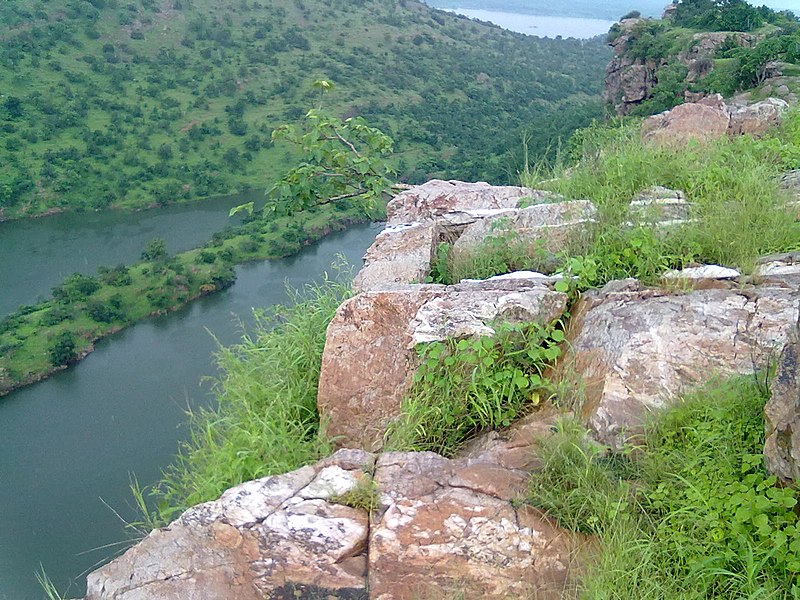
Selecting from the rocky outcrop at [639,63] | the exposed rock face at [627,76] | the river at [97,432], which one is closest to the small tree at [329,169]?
the river at [97,432]

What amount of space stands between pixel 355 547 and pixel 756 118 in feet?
16.4

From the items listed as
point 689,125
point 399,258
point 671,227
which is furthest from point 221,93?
point 671,227

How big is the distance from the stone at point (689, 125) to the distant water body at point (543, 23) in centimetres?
9943

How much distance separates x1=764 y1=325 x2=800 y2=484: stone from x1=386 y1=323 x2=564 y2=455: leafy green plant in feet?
2.94

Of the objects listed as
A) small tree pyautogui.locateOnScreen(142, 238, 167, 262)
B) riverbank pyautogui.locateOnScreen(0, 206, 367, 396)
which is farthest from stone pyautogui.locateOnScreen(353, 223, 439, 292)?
small tree pyautogui.locateOnScreen(142, 238, 167, 262)

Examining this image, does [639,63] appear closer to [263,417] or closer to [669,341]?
[669,341]

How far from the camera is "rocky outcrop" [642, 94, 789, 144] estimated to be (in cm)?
494

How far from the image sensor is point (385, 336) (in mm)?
3064

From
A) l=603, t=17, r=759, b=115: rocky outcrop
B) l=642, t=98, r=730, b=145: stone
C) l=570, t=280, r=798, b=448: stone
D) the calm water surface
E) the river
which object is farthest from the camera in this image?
the calm water surface

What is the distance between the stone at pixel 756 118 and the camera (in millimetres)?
5156

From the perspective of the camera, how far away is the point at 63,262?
32438 mm

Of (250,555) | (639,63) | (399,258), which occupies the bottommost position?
(250,555)

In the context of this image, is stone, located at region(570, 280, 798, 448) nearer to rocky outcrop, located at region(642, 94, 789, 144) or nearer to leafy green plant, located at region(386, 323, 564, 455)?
leafy green plant, located at region(386, 323, 564, 455)

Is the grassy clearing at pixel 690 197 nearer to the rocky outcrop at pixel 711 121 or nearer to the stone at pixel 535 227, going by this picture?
the stone at pixel 535 227
